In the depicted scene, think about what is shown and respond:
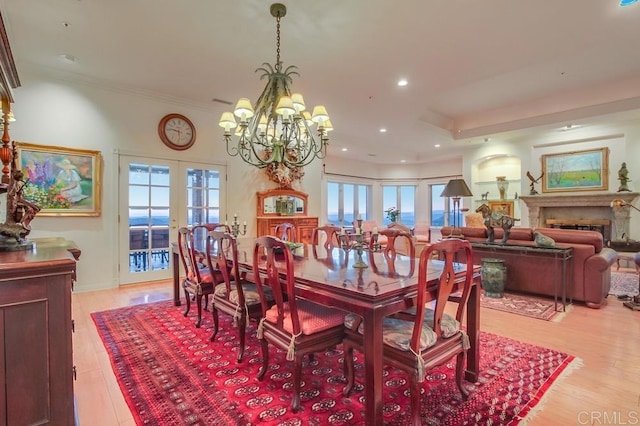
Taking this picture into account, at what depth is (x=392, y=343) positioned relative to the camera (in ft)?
5.38

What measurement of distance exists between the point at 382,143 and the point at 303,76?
4260 millimetres

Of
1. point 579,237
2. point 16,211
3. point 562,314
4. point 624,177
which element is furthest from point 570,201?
point 16,211

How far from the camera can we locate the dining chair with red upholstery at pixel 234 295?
91.4 inches

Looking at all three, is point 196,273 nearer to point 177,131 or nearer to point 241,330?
point 241,330

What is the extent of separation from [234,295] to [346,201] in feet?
25.0

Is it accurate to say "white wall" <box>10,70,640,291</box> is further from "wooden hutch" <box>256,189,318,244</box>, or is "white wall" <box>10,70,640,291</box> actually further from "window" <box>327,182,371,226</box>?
"window" <box>327,182,371,226</box>

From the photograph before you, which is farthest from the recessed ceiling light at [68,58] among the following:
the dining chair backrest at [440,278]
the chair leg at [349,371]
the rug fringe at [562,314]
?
the rug fringe at [562,314]

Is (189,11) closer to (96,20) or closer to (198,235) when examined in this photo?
(96,20)

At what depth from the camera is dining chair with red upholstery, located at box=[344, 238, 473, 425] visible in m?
1.55

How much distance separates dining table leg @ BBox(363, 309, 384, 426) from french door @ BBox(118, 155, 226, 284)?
14.5ft

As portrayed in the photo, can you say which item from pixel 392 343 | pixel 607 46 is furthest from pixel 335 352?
pixel 607 46

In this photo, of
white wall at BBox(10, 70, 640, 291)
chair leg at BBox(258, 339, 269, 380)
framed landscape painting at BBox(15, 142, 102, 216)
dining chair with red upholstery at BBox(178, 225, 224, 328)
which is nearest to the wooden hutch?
white wall at BBox(10, 70, 640, 291)

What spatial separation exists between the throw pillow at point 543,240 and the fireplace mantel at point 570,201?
12.6 feet

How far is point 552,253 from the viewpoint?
3.62m
